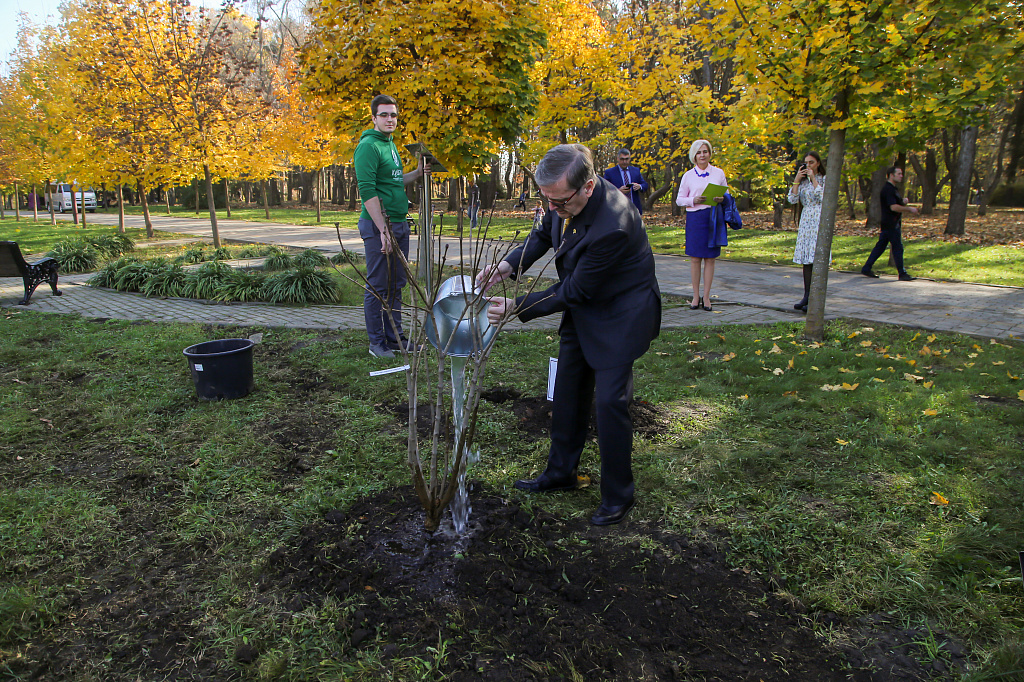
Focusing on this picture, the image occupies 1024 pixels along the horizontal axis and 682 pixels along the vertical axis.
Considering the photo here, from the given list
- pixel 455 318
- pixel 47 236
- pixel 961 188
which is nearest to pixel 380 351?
pixel 455 318

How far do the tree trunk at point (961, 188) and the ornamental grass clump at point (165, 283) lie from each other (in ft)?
55.7

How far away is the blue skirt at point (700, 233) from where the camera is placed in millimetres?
7293

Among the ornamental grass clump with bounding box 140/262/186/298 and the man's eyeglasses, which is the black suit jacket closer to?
the man's eyeglasses

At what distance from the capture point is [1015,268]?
35.1 ft

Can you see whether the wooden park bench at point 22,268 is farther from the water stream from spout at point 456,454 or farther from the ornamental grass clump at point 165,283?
the water stream from spout at point 456,454

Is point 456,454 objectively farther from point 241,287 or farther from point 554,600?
point 241,287

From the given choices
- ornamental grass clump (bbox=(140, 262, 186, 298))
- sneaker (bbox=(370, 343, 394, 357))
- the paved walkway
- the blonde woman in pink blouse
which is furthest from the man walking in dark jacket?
ornamental grass clump (bbox=(140, 262, 186, 298))

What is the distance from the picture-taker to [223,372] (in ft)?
15.5

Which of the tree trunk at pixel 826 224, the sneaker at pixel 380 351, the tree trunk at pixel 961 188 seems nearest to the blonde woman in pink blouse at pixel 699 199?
the tree trunk at pixel 826 224

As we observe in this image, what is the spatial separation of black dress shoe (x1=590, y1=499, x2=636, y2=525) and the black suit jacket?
727mm

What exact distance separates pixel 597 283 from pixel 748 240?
45.4 ft

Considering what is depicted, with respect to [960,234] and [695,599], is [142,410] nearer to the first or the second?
[695,599]

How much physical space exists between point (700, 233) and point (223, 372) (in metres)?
5.26

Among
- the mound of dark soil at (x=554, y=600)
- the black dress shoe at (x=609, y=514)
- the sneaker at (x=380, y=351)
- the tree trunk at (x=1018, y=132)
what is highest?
the tree trunk at (x=1018, y=132)
